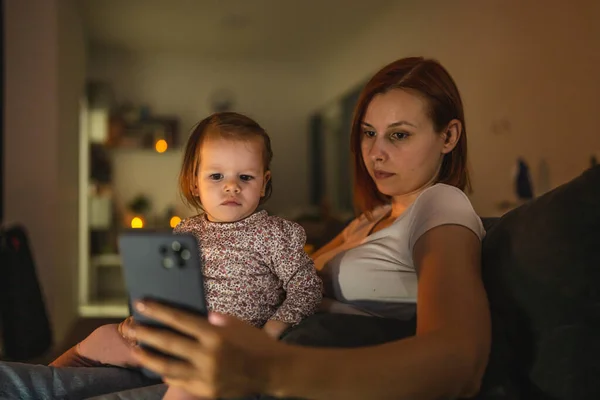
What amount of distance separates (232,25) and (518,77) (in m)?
3.03

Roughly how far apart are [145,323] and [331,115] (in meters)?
5.90

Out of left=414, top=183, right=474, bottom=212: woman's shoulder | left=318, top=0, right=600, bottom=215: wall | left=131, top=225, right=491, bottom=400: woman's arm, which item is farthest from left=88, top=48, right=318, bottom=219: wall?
left=131, top=225, right=491, bottom=400: woman's arm

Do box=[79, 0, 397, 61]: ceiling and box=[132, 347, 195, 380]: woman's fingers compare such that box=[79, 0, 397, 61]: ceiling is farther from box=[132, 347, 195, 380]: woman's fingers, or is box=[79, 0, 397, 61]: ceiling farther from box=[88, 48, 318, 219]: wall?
box=[132, 347, 195, 380]: woman's fingers

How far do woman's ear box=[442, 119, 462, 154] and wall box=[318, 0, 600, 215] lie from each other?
1.52 m

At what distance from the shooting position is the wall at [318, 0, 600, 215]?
2.80m

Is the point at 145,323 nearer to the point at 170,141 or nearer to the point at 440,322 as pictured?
the point at 440,322

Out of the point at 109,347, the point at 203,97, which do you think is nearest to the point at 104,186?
the point at 203,97

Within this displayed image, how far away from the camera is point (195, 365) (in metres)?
0.54

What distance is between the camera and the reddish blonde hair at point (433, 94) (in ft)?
3.47

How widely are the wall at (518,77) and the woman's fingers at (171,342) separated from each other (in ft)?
7.20

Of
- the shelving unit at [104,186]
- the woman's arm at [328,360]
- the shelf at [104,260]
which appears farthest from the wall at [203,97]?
the woman's arm at [328,360]

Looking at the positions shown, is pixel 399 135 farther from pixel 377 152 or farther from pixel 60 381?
pixel 60 381

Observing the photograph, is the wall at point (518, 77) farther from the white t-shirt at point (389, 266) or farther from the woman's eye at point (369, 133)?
the white t-shirt at point (389, 266)

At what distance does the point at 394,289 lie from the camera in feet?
3.24
